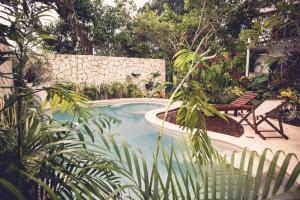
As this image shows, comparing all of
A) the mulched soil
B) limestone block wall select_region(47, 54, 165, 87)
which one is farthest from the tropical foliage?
limestone block wall select_region(47, 54, 165, 87)

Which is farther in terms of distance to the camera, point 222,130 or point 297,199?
point 222,130

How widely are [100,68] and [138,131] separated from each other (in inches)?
288

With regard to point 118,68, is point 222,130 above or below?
below

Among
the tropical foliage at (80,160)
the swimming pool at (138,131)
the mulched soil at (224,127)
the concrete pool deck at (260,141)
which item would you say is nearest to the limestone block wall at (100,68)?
the swimming pool at (138,131)

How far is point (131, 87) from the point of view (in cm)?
1398

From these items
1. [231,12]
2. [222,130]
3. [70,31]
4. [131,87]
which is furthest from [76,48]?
[222,130]

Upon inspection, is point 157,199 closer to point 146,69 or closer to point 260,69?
point 146,69

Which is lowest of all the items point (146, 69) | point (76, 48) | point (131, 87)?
point (131, 87)

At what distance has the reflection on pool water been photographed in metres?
5.82

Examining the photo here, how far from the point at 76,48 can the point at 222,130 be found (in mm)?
13332

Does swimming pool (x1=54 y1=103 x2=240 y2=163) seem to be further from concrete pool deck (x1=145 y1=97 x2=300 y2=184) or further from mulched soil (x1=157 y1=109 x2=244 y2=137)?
mulched soil (x1=157 y1=109 x2=244 y2=137)

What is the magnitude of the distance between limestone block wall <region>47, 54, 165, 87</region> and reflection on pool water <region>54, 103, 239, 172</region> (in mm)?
2806

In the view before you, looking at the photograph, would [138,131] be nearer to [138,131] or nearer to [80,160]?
[138,131]

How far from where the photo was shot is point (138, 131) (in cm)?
756
